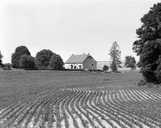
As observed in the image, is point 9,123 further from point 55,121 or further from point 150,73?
point 150,73

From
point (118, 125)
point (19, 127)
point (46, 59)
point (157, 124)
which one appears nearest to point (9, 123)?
point (19, 127)

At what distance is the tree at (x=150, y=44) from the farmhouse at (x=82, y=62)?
3962 inches

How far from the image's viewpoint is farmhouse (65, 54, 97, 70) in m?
161

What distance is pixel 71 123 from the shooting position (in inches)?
656

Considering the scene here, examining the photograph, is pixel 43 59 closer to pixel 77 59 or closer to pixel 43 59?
pixel 43 59

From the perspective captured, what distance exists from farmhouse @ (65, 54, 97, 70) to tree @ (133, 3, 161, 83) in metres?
101

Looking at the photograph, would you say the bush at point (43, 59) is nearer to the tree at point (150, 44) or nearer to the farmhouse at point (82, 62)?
the farmhouse at point (82, 62)

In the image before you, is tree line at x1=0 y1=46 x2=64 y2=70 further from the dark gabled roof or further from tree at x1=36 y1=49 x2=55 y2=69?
the dark gabled roof

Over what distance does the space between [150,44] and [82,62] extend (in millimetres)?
105753

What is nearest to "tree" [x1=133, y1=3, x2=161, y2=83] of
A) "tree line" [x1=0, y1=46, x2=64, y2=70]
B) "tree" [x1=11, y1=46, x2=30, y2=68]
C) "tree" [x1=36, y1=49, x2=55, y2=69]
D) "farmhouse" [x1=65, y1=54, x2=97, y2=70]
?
"tree line" [x1=0, y1=46, x2=64, y2=70]

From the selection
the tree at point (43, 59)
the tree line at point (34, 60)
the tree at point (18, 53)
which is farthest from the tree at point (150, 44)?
the tree at point (43, 59)

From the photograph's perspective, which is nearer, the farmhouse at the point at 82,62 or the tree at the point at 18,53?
the tree at the point at 18,53

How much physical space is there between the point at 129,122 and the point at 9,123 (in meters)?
6.02

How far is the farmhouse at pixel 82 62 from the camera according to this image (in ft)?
528
